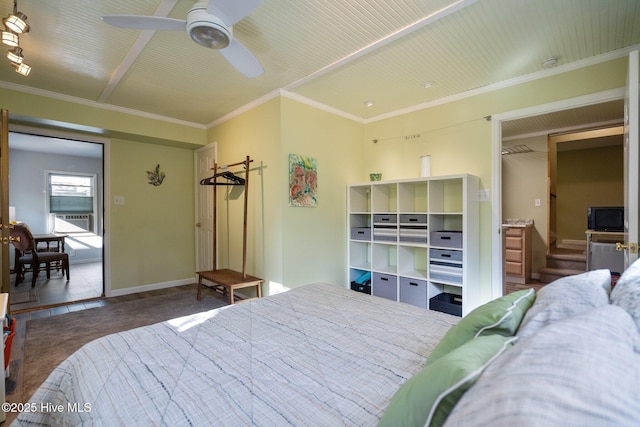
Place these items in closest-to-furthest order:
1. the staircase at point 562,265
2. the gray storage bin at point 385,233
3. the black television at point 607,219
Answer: the gray storage bin at point 385,233 → the black television at point 607,219 → the staircase at point 562,265

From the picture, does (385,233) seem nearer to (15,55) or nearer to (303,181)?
(303,181)

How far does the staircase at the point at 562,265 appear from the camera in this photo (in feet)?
14.6

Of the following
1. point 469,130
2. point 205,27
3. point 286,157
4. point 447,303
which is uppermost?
point 205,27

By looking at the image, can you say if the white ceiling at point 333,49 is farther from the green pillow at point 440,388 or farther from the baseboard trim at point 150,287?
the baseboard trim at point 150,287

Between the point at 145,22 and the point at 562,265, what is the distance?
19.9 feet

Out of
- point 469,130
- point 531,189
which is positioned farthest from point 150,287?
point 531,189

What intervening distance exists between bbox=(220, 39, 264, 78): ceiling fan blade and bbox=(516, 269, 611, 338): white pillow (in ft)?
6.77

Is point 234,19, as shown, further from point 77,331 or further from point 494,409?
→ point 77,331

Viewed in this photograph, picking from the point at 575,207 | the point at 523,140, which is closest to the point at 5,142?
the point at 523,140

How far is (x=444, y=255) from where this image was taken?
9.55 ft

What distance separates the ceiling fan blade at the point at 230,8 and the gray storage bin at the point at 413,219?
2.41 metres

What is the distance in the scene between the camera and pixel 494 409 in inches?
18.1

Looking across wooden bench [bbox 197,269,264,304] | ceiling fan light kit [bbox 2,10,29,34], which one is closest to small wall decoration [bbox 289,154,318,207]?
wooden bench [bbox 197,269,264,304]

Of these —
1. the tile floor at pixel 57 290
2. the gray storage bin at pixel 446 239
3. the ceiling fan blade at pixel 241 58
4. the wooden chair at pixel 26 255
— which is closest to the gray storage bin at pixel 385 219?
the gray storage bin at pixel 446 239
